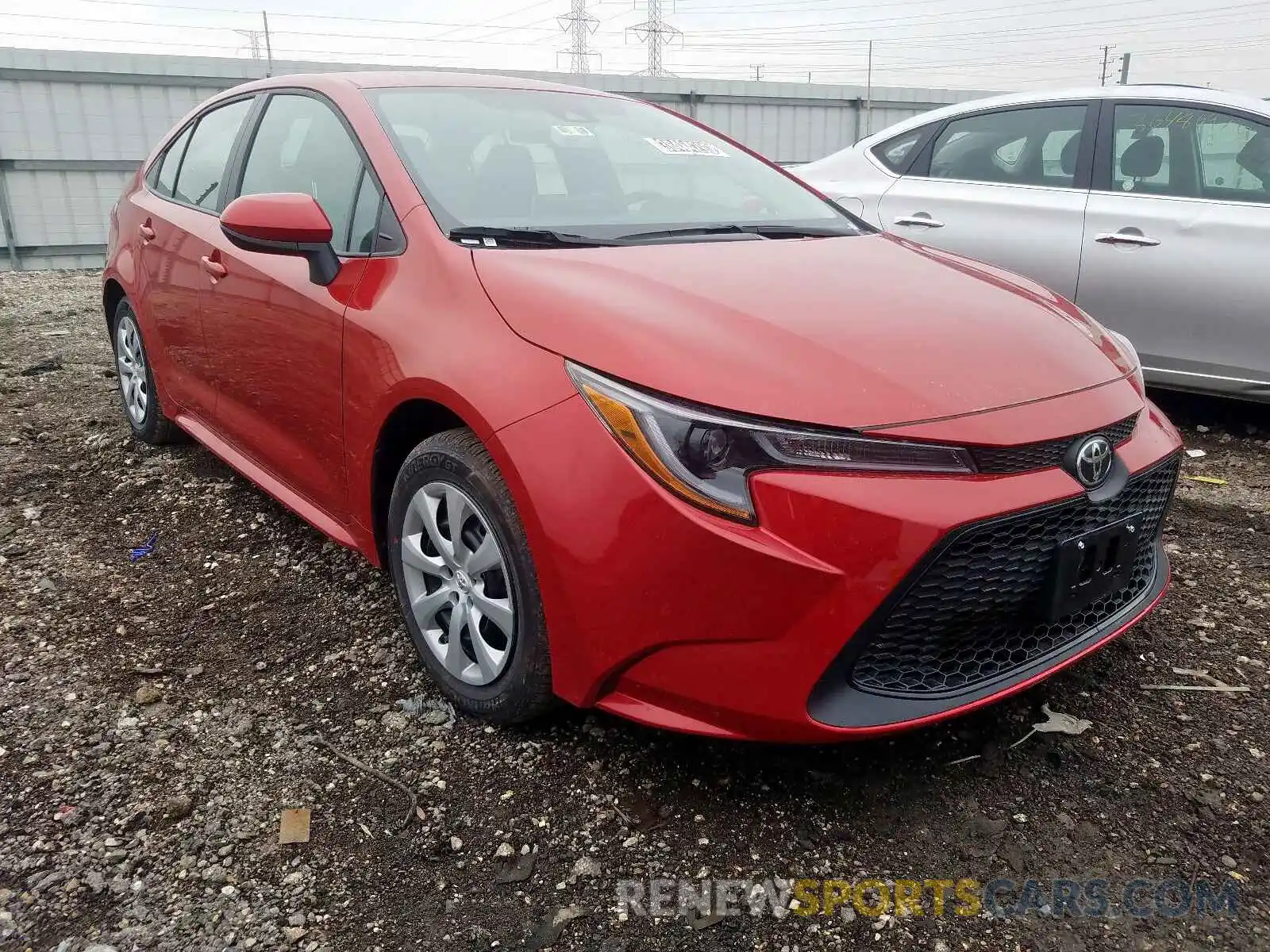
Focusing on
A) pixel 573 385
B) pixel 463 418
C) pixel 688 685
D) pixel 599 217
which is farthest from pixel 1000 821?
pixel 599 217

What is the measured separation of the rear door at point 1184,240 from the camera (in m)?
3.85

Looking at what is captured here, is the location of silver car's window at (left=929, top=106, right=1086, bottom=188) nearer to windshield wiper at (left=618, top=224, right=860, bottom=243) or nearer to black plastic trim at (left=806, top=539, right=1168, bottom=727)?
windshield wiper at (left=618, top=224, right=860, bottom=243)

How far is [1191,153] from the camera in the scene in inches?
161

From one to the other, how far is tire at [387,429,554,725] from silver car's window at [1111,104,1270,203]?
3.51 m

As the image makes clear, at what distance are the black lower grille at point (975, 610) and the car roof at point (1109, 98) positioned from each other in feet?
9.84

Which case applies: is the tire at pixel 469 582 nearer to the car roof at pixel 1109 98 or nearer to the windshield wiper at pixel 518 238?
the windshield wiper at pixel 518 238

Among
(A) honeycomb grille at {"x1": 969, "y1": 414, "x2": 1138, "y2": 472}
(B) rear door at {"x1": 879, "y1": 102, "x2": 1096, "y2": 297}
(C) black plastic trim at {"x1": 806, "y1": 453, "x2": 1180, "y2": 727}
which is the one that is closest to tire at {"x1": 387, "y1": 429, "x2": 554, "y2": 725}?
(C) black plastic trim at {"x1": 806, "y1": 453, "x2": 1180, "y2": 727}

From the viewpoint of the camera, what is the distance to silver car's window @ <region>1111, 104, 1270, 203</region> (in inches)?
154

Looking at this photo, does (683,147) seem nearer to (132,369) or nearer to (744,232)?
(744,232)

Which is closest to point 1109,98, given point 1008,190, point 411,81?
point 1008,190

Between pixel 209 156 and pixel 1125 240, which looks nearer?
pixel 209 156

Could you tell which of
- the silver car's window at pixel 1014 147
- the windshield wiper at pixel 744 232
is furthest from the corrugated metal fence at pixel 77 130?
the windshield wiper at pixel 744 232

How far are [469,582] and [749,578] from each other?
73 centimetres

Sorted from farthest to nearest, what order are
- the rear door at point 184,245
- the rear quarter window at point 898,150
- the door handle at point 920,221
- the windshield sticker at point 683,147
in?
1. the rear quarter window at point 898,150
2. the door handle at point 920,221
3. the rear door at point 184,245
4. the windshield sticker at point 683,147
